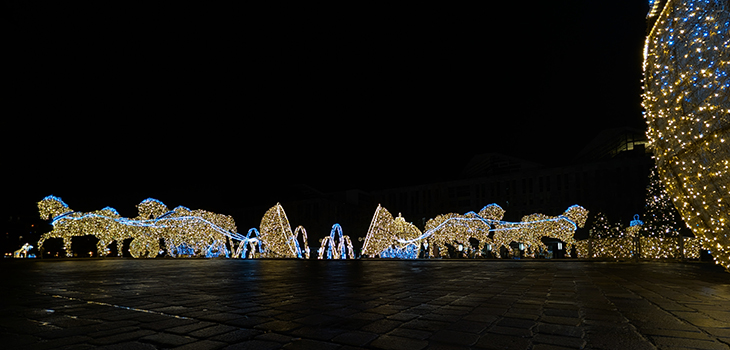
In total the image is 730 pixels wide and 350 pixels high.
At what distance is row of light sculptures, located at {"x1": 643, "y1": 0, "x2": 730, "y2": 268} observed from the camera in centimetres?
526

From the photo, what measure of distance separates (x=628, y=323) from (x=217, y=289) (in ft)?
18.9

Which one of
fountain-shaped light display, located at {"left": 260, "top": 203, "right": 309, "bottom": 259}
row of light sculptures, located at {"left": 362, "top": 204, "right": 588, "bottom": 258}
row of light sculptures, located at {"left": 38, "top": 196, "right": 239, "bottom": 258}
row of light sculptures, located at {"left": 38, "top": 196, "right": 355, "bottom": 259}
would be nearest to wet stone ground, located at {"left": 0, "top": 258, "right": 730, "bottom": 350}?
fountain-shaped light display, located at {"left": 260, "top": 203, "right": 309, "bottom": 259}

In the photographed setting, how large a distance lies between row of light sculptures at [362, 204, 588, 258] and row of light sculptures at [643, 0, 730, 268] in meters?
19.7

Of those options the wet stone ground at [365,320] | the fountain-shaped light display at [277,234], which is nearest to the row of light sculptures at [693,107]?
the wet stone ground at [365,320]

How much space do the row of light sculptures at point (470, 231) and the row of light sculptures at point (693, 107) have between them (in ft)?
64.5

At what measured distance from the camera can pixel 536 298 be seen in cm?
547

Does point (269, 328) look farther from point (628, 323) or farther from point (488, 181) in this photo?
point (488, 181)

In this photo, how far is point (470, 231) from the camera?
89.1 ft

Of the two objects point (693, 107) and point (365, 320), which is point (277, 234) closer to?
point (365, 320)

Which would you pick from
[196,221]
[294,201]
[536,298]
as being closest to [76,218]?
[196,221]

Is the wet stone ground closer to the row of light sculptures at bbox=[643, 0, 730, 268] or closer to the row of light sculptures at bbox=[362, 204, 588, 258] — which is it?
the row of light sculptures at bbox=[643, 0, 730, 268]

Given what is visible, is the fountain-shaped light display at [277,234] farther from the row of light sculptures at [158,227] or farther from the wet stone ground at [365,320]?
Result: the wet stone ground at [365,320]

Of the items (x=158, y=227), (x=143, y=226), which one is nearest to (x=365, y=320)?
(x=158, y=227)

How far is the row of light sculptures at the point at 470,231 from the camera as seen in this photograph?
82.5ft
